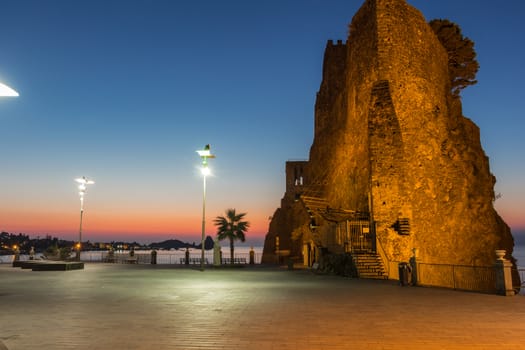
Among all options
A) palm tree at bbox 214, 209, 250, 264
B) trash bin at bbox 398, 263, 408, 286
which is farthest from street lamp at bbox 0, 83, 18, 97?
palm tree at bbox 214, 209, 250, 264

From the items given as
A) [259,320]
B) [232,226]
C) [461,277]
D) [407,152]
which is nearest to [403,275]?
[259,320]

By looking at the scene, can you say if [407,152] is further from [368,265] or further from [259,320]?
[259,320]

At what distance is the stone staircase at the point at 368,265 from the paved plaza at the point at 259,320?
28.3 feet

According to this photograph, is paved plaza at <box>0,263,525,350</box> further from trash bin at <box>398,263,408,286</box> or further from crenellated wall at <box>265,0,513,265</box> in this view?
crenellated wall at <box>265,0,513,265</box>

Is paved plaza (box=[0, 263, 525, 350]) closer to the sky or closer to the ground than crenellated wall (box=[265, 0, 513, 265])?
closer to the ground

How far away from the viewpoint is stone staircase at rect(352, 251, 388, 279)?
22727mm

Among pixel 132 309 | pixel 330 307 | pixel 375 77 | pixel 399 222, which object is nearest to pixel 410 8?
pixel 375 77

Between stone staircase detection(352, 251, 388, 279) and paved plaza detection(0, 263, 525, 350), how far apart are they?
8615 mm

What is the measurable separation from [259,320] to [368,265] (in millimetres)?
15757

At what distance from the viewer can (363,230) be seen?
26.9 m

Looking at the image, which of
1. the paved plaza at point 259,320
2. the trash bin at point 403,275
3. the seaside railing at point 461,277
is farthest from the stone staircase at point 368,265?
the paved plaza at point 259,320

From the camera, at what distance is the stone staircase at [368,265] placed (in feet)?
74.6

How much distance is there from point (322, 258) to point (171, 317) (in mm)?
19720

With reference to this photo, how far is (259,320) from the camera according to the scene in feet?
29.3
